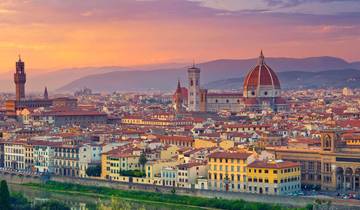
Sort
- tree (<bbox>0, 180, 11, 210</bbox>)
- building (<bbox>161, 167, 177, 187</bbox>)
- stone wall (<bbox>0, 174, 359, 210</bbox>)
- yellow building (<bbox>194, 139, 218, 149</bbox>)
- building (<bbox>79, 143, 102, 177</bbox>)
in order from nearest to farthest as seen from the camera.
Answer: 1. tree (<bbox>0, 180, 11, 210</bbox>)
2. stone wall (<bbox>0, 174, 359, 210</bbox>)
3. building (<bbox>161, 167, 177, 187</bbox>)
4. building (<bbox>79, 143, 102, 177</bbox>)
5. yellow building (<bbox>194, 139, 218, 149</bbox>)

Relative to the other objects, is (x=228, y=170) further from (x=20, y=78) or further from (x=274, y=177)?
(x=20, y=78)

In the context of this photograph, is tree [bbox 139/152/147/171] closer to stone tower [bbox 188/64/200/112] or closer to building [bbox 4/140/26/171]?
building [bbox 4/140/26/171]

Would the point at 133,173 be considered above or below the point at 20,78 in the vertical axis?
below

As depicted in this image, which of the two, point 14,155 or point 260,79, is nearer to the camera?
point 14,155

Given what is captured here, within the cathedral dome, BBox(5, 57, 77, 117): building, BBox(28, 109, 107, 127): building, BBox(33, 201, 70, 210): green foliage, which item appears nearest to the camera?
BBox(33, 201, 70, 210): green foliage

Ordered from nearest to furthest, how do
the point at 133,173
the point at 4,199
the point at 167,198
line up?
the point at 4,199 < the point at 167,198 < the point at 133,173

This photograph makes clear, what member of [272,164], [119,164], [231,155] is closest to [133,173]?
[119,164]

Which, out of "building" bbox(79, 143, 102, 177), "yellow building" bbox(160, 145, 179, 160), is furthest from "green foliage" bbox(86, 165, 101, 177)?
"yellow building" bbox(160, 145, 179, 160)

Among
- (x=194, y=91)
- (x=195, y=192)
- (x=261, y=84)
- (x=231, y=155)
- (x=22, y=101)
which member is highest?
(x=261, y=84)
